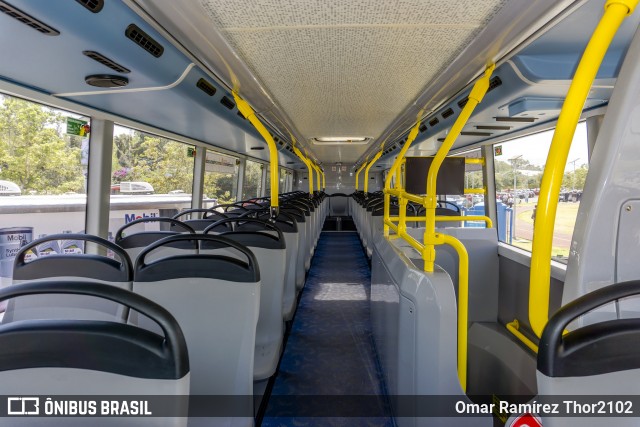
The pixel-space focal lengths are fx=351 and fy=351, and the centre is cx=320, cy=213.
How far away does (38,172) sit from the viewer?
296 centimetres

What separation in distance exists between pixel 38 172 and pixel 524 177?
207 inches

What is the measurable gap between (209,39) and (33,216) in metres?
2.30

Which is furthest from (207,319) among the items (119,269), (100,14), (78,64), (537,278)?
(78,64)

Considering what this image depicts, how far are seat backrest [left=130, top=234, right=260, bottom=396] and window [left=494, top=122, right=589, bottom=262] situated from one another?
269cm

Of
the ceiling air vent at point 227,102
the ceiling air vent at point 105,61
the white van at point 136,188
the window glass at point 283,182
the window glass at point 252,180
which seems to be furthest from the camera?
the window glass at point 283,182

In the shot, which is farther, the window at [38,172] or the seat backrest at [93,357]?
the window at [38,172]

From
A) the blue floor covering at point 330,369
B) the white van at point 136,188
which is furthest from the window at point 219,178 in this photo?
the blue floor covering at point 330,369

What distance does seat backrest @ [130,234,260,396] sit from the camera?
1.69 metres

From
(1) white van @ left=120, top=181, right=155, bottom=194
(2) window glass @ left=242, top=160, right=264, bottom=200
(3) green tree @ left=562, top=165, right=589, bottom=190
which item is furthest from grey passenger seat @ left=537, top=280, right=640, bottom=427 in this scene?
(2) window glass @ left=242, top=160, right=264, bottom=200

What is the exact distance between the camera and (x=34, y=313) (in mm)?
1733

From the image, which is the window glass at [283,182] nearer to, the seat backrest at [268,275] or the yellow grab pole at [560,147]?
the seat backrest at [268,275]

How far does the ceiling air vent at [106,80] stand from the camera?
8.29 ft

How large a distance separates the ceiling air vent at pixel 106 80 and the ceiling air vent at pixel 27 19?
2.38 feet

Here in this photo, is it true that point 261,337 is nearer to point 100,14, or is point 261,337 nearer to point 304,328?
point 304,328
